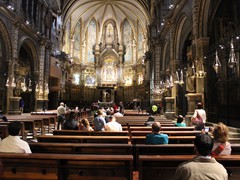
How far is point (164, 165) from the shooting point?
3.21m

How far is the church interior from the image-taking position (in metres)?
4.45

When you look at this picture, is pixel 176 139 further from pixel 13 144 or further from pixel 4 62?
pixel 4 62

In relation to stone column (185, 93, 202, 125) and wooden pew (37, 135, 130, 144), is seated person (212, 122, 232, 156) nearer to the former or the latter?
wooden pew (37, 135, 130, 144)

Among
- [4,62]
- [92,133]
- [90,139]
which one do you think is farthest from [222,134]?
[4,62]

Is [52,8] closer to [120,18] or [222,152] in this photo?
[120,18]

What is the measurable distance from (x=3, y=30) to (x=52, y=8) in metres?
12.7

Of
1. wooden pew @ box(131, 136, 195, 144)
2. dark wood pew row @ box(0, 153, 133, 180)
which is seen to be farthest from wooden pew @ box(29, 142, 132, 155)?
wooden pew @ box(131, 136, 195, 144)

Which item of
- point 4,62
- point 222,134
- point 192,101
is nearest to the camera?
point 222,134

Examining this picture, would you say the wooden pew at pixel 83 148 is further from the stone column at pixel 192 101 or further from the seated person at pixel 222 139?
the stone column at pixel 192 101

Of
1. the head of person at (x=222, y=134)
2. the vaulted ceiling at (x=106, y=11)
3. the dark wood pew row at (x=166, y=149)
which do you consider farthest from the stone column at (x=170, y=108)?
the vaulted ceiling at (x=106, y=11)

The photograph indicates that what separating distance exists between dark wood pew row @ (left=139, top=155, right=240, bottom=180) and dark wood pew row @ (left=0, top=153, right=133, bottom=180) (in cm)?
21

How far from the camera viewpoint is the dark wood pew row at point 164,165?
10.0 ft

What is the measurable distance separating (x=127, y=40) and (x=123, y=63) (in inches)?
174

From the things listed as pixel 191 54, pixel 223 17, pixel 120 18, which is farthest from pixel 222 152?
pixel 120 18
